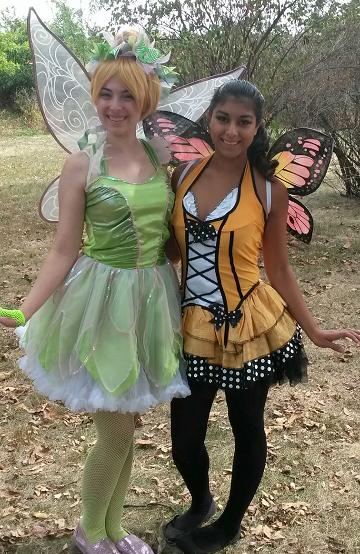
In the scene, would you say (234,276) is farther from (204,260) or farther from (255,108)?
(255,108)

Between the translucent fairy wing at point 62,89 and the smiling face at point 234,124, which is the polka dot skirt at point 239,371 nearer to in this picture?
the smiling face at point 234,124

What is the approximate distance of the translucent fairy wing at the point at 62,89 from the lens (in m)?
2.16

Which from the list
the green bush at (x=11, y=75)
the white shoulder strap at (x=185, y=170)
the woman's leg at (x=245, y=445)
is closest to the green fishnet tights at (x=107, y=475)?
the woman's leg at (x=245, y=445)

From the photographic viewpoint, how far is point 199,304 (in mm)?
2000

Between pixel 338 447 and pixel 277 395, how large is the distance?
63cm

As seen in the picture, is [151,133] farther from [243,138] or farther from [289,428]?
[289,428]

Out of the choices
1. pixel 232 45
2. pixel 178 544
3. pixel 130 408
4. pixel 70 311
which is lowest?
pixel 178 544

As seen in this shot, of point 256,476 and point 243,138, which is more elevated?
point 243,138

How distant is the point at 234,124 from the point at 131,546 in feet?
5.29

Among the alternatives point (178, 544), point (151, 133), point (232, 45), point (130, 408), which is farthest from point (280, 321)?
point (232, 45)

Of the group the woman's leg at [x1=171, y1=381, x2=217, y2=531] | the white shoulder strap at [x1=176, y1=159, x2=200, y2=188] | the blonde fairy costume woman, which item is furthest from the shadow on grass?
the white shoulder strap at [x1=176, y1=159, x2=200, y2=188]

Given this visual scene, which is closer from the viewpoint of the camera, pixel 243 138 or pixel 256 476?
pixel 243 138

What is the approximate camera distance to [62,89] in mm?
2168

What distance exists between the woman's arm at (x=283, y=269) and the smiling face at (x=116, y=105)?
521 mm
